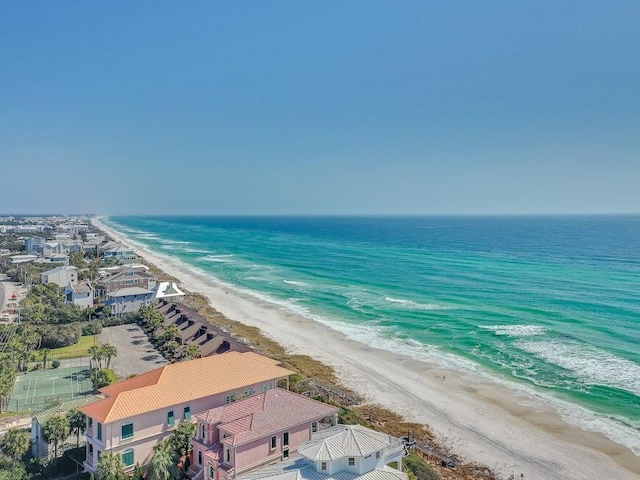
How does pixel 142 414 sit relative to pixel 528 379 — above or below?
above

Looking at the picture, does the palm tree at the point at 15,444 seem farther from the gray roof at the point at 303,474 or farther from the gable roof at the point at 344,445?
the gable roof at the point at 344,445

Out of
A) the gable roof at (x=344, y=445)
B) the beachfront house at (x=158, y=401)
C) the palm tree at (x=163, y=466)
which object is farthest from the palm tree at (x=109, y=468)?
the gable roof at (x=344, y=445)

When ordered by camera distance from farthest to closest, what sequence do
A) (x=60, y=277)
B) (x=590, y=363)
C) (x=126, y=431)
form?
(x=60, y=277), (x=590, y=363), (x=126, y=431)

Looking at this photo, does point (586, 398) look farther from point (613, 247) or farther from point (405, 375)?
point (613, 247)

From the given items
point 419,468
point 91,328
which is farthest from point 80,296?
point 419,468

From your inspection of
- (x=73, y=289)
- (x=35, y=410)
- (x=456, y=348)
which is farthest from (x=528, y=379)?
(x=73, y=289)

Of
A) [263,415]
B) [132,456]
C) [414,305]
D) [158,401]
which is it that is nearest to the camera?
[263,415]

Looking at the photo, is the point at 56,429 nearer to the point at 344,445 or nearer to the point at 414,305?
the point at 344,445
